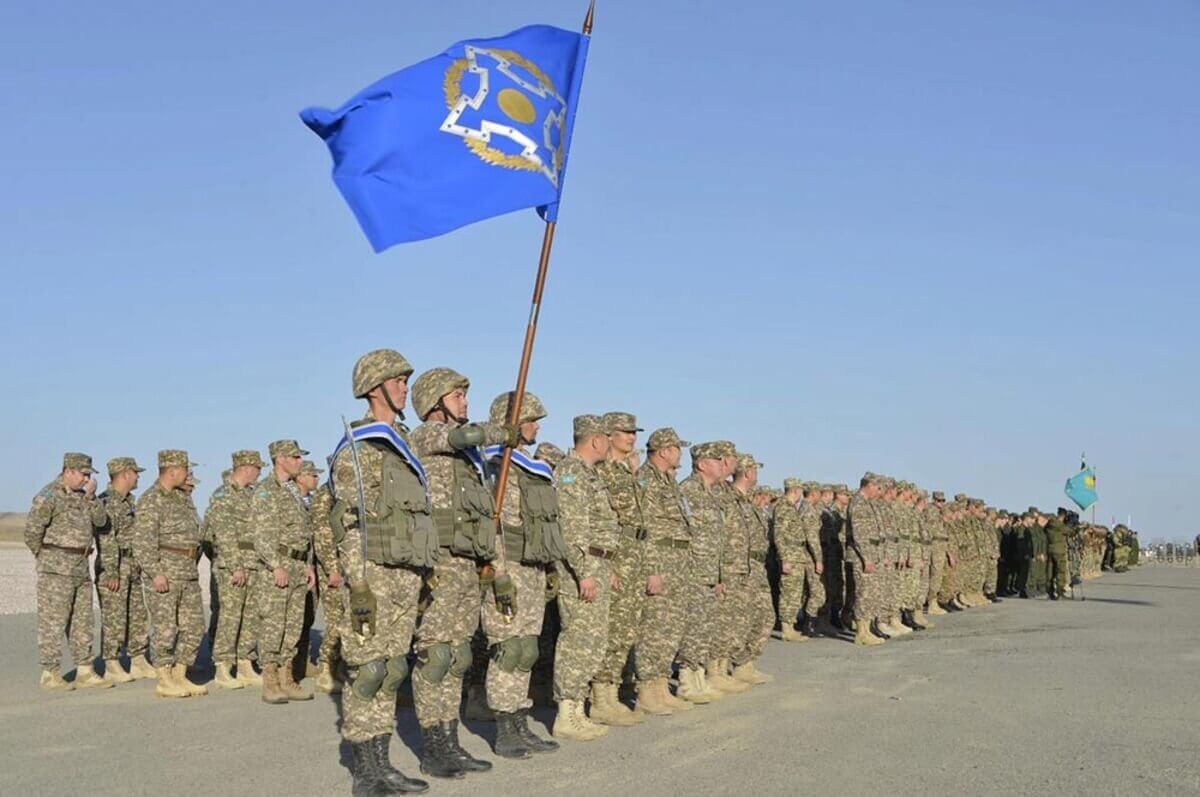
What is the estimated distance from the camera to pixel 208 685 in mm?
11062

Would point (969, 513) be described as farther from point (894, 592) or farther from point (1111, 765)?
point (1111, 765)

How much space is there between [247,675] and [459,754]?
528 cm

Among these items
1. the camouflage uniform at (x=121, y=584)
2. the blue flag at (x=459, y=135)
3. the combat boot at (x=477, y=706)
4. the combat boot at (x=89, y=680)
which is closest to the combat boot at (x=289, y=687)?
the combat boot at (x=477, y=706)

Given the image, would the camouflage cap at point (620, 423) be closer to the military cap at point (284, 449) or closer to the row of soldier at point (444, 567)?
the row of soldier at point (444, 567)

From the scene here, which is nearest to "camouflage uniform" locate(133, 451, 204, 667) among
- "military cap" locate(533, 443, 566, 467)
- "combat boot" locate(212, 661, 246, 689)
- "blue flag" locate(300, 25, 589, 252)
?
"combat boot" locate(212, 661, 246, 689)

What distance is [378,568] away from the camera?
246 inches

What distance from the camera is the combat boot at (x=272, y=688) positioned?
9828mm

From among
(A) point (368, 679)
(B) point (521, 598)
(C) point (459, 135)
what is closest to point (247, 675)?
(B) point (521, 598)

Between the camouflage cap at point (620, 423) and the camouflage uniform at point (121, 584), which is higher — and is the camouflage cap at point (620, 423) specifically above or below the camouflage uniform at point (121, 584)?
above

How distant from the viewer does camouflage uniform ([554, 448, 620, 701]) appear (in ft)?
26.0

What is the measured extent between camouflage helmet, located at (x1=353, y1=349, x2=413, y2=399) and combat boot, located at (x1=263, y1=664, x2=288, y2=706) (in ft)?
14.0

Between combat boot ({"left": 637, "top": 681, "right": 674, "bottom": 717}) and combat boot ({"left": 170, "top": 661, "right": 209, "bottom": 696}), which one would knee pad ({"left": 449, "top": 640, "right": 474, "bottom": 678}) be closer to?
combat boot ({"left": 637, "top": 681, "right": 674, "bottom": 717})

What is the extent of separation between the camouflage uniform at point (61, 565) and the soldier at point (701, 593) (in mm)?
5863

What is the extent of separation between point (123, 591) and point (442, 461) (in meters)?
6.72
